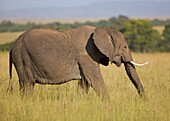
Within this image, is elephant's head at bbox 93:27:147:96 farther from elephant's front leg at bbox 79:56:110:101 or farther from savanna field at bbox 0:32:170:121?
savanna field at bbox 0:32:170:121

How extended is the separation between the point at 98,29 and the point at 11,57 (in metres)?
1.42

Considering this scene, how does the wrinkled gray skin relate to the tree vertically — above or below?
above

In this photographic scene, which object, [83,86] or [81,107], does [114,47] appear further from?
[81,107]

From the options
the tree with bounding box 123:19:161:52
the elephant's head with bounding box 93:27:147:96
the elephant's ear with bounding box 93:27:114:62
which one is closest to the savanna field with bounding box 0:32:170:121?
the elephant's head with bounding box 93:27:147:96

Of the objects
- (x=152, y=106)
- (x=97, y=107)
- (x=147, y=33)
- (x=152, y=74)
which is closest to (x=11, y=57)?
(x=97, y=107)

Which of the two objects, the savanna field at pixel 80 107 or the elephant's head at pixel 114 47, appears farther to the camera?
the elephant's head at pixel 114 47

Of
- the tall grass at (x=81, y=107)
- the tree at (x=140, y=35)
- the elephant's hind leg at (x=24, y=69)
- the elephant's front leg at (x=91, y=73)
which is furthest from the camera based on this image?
the tree at (x=140, y=35)

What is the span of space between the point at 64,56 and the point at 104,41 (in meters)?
0.65

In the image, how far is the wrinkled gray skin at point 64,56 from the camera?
637 cm

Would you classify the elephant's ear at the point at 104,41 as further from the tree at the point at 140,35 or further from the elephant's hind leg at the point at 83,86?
the tree at the point at 140,35

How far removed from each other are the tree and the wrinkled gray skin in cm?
2746

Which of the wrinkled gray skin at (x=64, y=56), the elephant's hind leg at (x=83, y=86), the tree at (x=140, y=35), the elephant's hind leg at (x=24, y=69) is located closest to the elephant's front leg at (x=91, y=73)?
the wrinkled gray skin at (x=64, y=56)

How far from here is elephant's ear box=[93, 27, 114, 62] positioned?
638cm

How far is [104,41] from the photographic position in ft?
21.1
